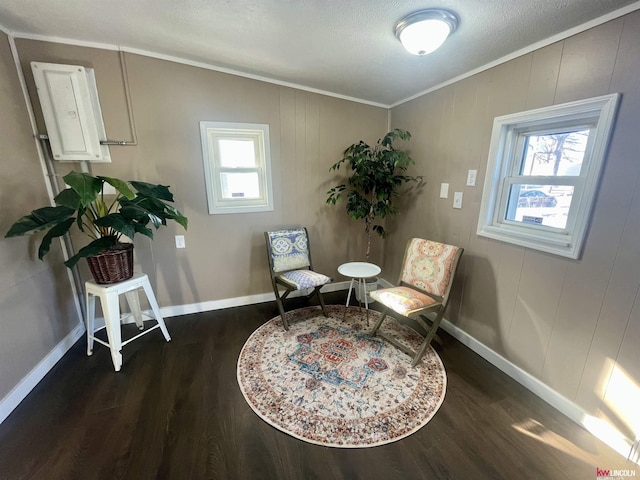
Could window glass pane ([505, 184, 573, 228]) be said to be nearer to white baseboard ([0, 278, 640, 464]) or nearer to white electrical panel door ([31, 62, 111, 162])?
white baseboard ([0, 278, 640, 464])

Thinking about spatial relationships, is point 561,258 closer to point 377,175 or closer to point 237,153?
point 377,175

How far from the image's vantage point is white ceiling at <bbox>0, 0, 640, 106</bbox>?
128 cm

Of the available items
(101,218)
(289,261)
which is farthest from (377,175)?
(101,218)

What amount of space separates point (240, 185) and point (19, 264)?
1.66 meters

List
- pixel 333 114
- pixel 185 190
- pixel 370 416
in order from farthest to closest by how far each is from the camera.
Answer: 1. pixel 333 114
2. pixel 185 190
3. pixel 370 416

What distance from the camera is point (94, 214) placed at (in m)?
1.81

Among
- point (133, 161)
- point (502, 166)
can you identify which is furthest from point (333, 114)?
point (133, 161)

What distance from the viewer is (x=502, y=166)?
1813 millimetres

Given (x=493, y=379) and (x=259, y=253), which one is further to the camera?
(x=259, y=253)

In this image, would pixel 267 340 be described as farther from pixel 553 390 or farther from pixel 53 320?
pixel 553 390

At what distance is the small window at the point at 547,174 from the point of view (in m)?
1.34

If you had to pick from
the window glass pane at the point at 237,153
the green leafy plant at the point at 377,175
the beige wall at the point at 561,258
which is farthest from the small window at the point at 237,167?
the beige wall at the point at 561,258

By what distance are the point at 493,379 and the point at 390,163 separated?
75.1 inches

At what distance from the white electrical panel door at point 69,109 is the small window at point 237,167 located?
0.78 m
